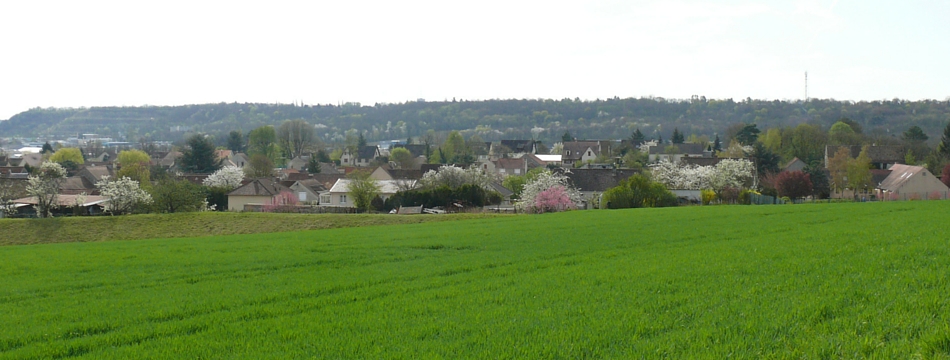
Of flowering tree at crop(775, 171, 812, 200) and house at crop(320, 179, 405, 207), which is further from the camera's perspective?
house at crop(320, 179, 405, 207)

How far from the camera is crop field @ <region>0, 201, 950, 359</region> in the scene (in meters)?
8.20

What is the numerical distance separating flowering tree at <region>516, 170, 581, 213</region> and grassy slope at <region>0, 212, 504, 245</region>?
31.7 ft

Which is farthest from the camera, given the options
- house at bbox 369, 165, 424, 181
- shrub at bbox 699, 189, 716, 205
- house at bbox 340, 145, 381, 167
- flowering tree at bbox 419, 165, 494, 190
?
house at bbox 340, 145, 381, 167

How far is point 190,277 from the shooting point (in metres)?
17.3

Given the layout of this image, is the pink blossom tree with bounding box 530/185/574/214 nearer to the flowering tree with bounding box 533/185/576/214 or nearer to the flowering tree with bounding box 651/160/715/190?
the flowering tree with bounding box 533/185/576/214

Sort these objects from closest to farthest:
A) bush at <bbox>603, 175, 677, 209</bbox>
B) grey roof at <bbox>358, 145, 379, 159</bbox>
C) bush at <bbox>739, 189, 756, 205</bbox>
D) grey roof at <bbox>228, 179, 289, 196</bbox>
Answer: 1. bush at <bbox>603, 175, 677, 209</bbox>
2. bush at <bbox>739, 189, 756, 205</bbox>
3. grey roof at <bbox>228, 179, 289, 196</bbox>
4. grey roof at <bbox>358, 145, 379, 159</bbox>

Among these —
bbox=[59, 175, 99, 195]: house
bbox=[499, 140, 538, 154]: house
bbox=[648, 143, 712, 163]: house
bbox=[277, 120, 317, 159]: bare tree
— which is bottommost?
bbox=[59, 175, 99, 195]: house

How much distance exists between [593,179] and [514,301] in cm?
5822

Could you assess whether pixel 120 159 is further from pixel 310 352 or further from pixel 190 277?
pixel 310 352

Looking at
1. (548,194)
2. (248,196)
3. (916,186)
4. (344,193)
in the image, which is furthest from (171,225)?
(916,186)

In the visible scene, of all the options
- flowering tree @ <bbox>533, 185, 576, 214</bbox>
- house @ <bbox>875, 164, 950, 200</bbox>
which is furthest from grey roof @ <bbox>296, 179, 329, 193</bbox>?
house @ <bbox>875, 164, 950, 200</bbox>

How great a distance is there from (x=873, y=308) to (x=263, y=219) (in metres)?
42.2

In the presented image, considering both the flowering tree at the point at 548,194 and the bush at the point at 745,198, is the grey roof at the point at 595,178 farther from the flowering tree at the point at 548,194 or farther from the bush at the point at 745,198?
the bush at the point at 745,198

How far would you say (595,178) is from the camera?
68.9m
